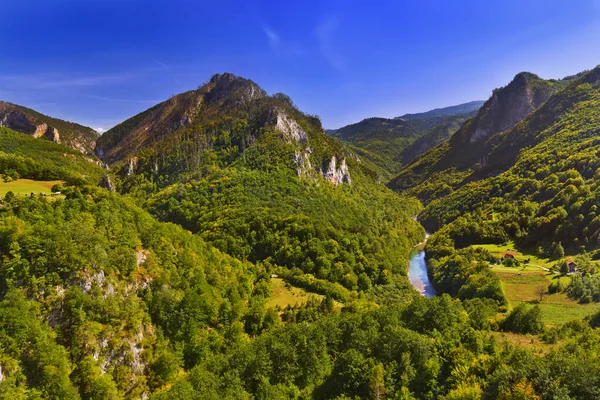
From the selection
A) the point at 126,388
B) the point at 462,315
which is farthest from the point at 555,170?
the point at 126,388

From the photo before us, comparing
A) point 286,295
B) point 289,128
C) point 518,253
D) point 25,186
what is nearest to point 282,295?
point 286,295

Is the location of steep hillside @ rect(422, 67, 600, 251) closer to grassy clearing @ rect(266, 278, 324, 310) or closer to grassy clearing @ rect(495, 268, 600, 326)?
grassy clearing @ rect(495, 268, 600, 326)

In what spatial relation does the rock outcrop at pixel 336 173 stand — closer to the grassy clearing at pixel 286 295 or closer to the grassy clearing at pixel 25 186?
the grassy clearing at pixel 286 295

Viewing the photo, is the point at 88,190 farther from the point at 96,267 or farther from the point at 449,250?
the point at 449,250

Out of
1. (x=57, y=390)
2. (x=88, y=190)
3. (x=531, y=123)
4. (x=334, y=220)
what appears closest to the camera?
(x=57, y=390)

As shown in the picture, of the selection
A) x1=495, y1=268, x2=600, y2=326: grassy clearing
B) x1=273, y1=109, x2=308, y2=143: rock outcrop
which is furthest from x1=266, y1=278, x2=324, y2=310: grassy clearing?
x1=273, y1=109, x2=308, y2=143: rock outcrop

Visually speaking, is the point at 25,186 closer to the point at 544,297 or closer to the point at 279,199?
the point at 279,199

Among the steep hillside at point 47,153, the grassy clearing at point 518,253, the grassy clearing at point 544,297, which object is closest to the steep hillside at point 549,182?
the grassy clearing at point 518,253
